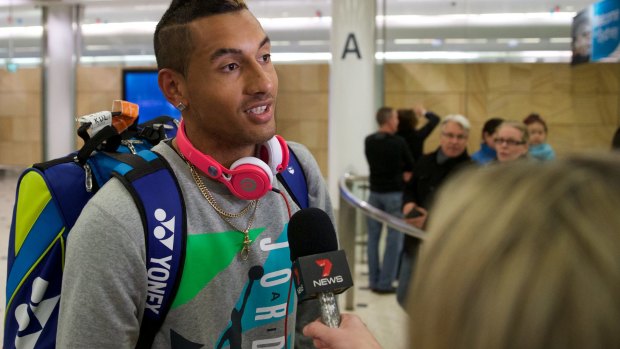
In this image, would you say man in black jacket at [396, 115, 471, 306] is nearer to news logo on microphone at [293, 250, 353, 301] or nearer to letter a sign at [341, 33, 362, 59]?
news logo on microphone at [293, 250, 353, 301]

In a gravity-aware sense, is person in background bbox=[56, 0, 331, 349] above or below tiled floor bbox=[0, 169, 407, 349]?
above

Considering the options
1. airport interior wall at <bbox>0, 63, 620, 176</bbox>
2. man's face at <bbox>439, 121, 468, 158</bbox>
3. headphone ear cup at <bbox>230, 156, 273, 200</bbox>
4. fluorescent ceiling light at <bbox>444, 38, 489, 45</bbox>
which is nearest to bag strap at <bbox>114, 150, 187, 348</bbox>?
headphone ear cup at <bbox>230, 156, 273, 200</bbox>

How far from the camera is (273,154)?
5.08ft

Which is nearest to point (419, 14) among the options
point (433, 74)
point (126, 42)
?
point (433, 74)

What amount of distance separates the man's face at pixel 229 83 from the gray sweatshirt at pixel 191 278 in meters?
0.12

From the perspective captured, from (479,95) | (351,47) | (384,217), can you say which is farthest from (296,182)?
(479,95)

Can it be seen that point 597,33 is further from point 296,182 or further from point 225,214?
point 225,214

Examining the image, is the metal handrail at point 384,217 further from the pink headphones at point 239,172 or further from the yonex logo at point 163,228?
the yonex logo at point 163,228

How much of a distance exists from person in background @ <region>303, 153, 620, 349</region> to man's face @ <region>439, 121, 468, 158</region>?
14.7 ft

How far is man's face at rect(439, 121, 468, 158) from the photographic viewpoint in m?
5.00

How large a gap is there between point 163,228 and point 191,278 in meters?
0.11

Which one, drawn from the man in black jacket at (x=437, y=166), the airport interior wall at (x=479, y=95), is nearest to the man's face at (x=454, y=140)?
the man in black jacket at (x=437, y=166)

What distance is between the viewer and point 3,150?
16.4 m

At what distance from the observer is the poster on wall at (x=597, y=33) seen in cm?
646
